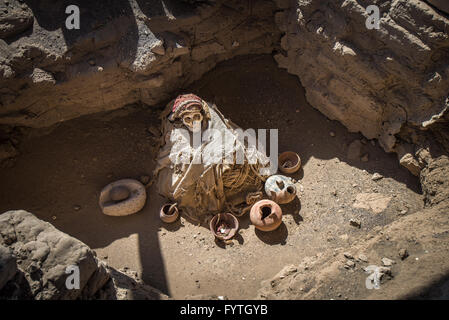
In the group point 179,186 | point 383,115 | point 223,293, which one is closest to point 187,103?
point 179,186

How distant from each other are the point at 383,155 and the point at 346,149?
545 millimetres

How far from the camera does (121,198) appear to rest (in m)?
5.22

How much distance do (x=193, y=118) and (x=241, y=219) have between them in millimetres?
1633

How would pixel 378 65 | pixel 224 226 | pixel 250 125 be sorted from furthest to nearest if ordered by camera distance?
pixel 250 125 < pixel 224 226 < pixel 378 65

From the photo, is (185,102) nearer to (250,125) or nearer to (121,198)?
(250,125)

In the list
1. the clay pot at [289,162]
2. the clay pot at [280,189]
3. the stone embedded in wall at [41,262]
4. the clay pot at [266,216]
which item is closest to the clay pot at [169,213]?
the clay pot at [266,216]

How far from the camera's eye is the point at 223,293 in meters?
4.36

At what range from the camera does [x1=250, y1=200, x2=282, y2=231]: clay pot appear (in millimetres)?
4840

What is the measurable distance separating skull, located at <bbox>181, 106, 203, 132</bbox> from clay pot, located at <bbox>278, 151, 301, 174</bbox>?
1.46m

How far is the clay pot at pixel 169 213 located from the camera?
512 centimetres

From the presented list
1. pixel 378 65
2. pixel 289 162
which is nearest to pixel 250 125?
pixel 289 162

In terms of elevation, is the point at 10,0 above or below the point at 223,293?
above

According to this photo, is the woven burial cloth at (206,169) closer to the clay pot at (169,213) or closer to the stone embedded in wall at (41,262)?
the clay pot at (169,213)
